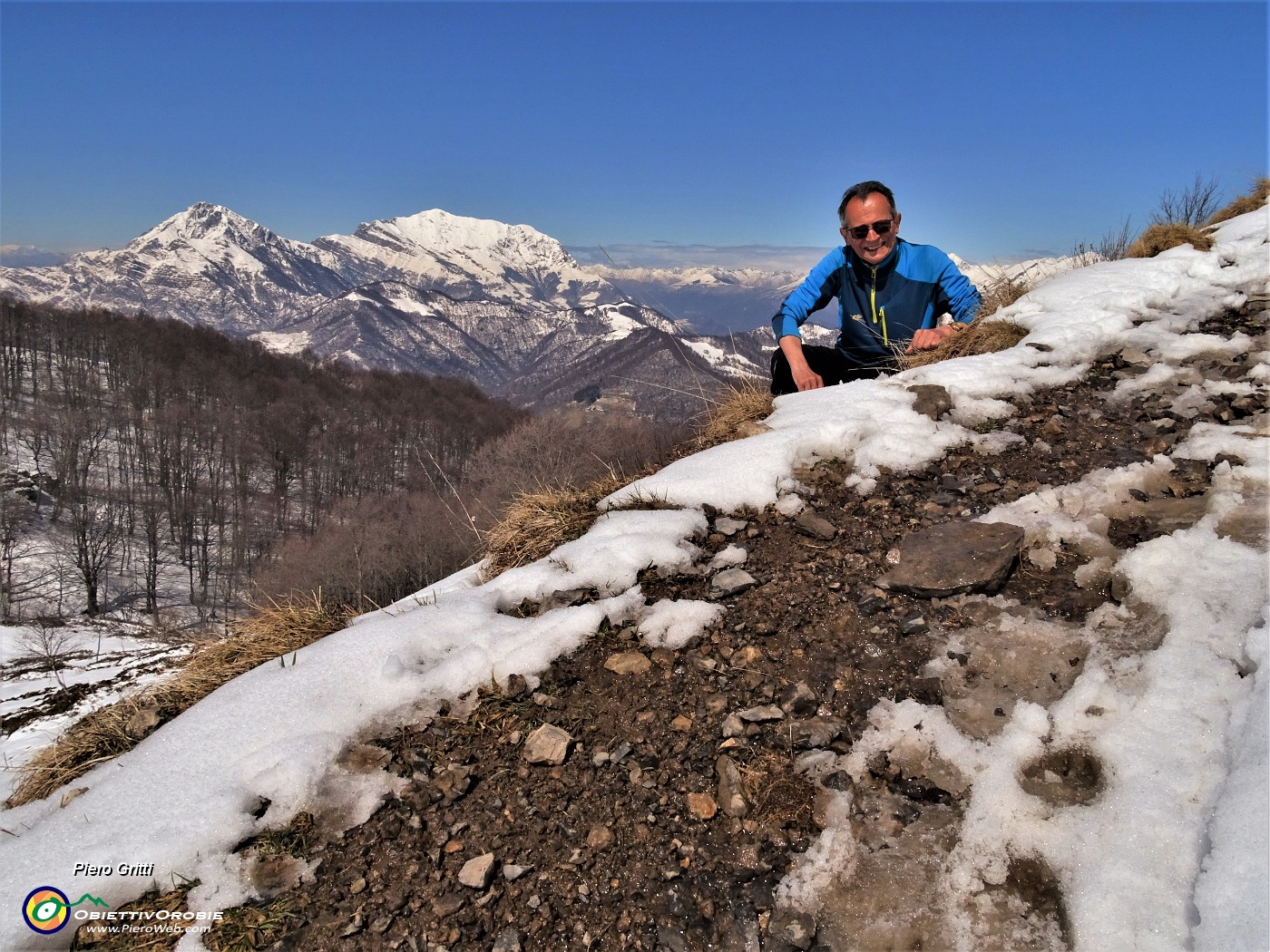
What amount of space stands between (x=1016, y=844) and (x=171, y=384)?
148961 millimetres

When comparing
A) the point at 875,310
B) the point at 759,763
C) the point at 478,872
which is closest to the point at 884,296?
the point at 875,310

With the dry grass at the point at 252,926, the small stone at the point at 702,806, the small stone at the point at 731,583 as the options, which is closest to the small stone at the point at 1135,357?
the small stone at the point at 731,583

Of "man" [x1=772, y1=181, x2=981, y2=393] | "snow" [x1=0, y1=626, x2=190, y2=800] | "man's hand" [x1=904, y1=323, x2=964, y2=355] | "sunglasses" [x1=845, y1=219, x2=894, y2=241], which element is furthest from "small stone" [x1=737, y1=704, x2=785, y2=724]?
"sunglasses" [x1=845, y1=219, x2=894, y2=241]

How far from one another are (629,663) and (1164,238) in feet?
28.8

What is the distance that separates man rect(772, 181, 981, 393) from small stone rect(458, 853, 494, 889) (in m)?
5.13

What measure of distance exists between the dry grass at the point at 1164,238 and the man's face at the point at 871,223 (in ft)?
12.6

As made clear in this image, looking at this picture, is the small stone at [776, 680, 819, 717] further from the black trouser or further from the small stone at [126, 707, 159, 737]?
the black trouser

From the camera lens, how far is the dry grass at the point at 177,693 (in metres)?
3.12

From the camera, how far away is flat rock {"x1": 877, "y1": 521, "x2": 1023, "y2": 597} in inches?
134

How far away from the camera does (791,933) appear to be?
6.83 ft

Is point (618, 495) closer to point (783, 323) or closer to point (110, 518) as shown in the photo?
point (783, 323)

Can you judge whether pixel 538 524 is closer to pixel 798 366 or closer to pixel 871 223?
pixel 798 366

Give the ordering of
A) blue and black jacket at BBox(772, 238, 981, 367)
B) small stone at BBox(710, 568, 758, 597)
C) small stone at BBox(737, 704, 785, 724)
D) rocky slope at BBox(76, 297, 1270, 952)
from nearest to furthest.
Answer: rocky slope at BBox(76, 297, 1270, 952) < small stone at BBox(737, 704, 785, 724) < small stone at BBox(710, 568, 758, 597) < blue and black jacket at BBox(772, 238, 981, 367)

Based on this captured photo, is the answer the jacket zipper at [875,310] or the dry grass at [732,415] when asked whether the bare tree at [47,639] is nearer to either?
the dry grass at [732,415]
